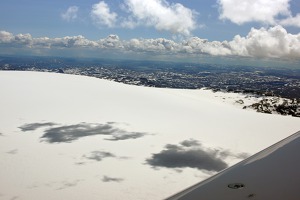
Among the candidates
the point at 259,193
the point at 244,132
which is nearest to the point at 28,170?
the point at 259,193

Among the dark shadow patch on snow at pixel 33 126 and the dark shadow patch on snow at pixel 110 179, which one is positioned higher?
the dark shadow patch on snow at pixel 33 126

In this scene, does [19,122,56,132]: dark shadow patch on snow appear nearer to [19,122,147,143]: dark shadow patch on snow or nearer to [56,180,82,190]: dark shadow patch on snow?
[19,122,147,143]: dark shadow patch on snow

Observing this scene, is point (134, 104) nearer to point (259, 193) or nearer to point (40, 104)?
point (40, 104)

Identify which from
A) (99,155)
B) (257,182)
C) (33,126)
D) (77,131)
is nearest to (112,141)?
(99,155)

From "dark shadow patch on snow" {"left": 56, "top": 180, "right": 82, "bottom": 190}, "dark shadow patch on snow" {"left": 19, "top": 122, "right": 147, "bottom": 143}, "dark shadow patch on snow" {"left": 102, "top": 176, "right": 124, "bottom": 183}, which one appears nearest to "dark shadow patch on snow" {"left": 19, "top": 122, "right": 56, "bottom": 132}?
"dark shadow patch on snow" {"left": 19, "top": 122, "right": 147, "bottom": 143}

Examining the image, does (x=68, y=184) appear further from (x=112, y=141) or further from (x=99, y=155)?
(x=112, y=141)

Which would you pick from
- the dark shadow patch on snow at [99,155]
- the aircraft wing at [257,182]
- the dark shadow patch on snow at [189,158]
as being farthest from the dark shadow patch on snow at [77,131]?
the aircraft wing at [257,182]

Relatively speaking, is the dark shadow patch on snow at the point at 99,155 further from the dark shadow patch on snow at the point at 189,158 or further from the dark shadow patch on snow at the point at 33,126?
the dark shadow patch on snow at the point at 33,126
